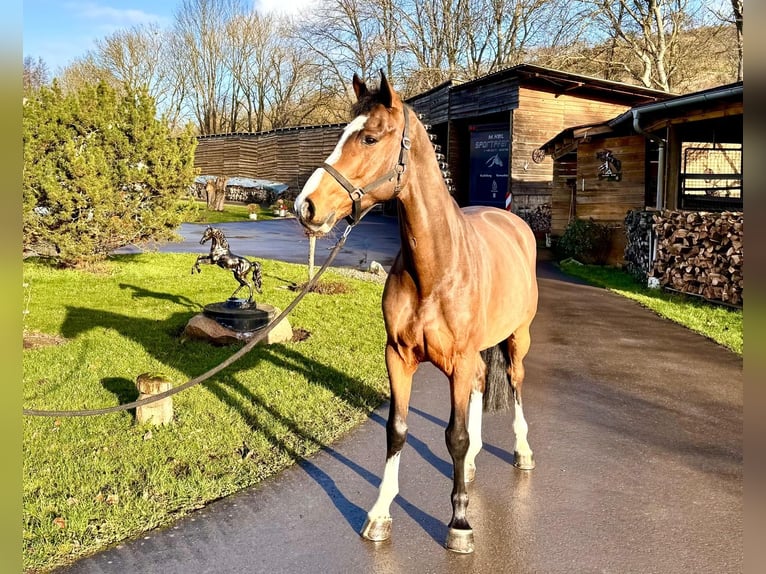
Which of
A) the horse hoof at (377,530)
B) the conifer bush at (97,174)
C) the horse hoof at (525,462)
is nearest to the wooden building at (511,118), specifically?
the conifer bush at (97,174)

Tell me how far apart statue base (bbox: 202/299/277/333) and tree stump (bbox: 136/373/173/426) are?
95.1 inches

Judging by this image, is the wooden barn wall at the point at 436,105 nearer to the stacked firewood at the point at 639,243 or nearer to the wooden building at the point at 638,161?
the wooden building at the point at 638,161

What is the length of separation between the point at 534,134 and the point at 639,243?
7351 millimetres

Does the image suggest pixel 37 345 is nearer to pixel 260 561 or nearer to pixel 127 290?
pixel 127 290

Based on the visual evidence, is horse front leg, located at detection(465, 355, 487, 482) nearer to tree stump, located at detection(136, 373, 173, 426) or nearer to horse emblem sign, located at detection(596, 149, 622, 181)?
tree stump, located at detection(136, 373, 173, 426)

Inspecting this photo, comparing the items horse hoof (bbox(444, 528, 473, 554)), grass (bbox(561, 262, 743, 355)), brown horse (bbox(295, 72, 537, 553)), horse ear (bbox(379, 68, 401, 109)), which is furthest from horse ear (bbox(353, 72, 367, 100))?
grass (bbox(561, 262, 743, 355))

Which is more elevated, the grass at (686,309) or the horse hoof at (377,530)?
the grass at (686,309)

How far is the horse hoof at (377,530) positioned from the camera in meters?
3.34

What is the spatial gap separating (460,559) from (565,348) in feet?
16.0

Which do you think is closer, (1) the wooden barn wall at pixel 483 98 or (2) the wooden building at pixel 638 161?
(2) the wooden building at pixel 638 161

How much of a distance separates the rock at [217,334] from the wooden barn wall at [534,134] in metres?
13.2

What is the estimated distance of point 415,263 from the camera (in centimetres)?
318

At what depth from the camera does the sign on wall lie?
68.5 feet

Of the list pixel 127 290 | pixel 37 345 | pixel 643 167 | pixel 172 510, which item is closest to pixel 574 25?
pixel 643 167
